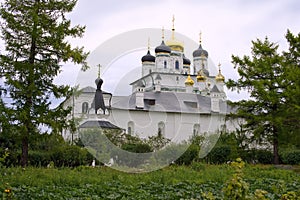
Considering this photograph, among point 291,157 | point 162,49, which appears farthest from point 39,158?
point 162,49

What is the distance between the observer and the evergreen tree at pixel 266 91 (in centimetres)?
2166

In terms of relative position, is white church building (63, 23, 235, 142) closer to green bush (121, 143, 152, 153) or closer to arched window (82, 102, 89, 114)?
arched window (82, 102, 89, 114)

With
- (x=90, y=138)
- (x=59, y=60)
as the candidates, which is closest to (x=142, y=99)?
(x=90, y=138)

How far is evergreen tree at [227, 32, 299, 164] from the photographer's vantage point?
21.7m

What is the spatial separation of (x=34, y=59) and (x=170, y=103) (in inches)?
1242

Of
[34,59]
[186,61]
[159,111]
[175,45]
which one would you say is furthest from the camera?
[186,61]

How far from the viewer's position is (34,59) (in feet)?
50.2

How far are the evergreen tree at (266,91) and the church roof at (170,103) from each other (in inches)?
834

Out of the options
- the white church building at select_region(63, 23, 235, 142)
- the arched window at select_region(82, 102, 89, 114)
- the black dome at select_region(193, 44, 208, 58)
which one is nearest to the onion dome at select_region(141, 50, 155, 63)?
the white church building at select_region(63, 23, 235, 142)

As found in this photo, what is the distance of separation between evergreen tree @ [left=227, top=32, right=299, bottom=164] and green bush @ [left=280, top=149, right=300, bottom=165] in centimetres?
41

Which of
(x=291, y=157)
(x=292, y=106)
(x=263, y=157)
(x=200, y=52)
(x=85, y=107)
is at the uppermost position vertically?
(x=200, y=52)

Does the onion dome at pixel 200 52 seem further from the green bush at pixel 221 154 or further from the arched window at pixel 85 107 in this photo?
the green bush at pixel 221 154

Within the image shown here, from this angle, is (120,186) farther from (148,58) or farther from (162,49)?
(148,58)

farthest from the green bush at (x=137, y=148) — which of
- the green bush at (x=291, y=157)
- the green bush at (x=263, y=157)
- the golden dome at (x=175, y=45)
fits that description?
the golden dome at (x=175, y=45)
